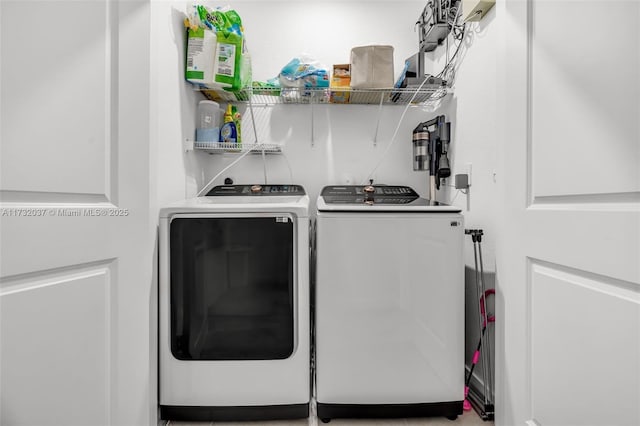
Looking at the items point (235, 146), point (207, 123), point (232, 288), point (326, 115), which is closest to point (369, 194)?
point (326, 115)

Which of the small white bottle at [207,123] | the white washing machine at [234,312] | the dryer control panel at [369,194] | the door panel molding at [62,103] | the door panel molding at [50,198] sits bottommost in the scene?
the white washing machine at [234,312]

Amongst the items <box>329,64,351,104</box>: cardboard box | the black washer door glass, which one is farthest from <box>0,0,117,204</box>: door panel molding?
<box>329,64,351,104</box>: cardboard box

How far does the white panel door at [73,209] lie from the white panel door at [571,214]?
139 centimetres

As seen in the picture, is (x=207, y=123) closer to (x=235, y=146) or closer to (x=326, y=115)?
(x=235, y=146)

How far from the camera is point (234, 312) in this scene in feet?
4.66

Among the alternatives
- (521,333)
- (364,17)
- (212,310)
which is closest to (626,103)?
(521,333)

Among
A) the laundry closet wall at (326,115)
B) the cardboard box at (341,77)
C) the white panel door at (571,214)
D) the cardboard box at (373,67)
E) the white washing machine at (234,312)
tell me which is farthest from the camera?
the laundry closet wall at (326,115)

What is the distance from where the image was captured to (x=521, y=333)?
44.4 inches

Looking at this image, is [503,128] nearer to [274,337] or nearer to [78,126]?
[274,337]

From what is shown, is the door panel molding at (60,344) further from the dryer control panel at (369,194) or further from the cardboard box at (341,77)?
the cardboard box at (341,77)

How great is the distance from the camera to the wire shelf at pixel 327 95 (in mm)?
1908

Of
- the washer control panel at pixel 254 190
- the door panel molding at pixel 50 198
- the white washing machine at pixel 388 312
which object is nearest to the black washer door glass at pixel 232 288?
the white washing machine at pixel 388 312

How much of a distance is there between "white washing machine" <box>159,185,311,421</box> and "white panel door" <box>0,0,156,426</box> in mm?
223

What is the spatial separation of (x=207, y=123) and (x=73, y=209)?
1.17 m
